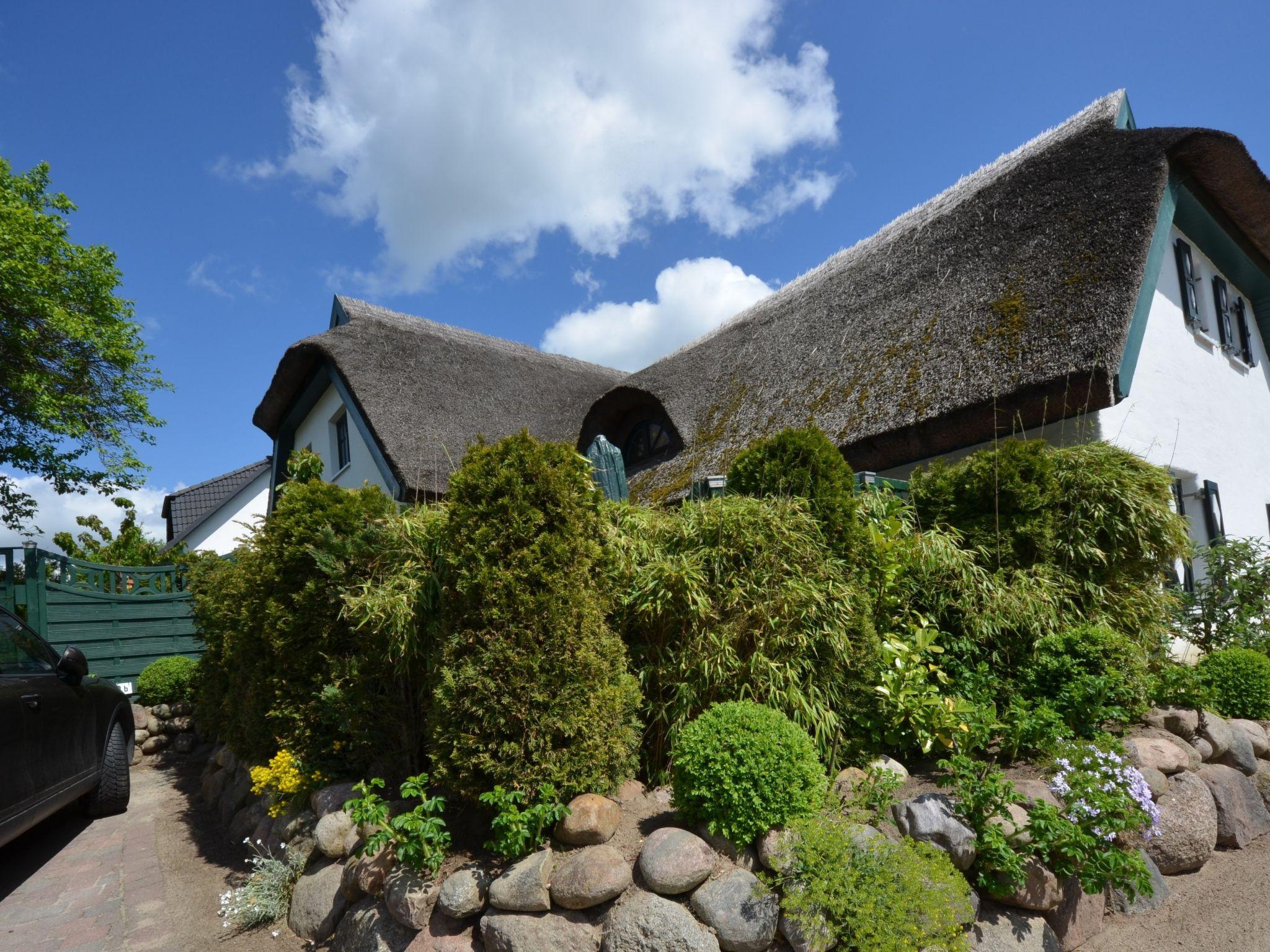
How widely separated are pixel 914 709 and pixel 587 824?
176 centimetres

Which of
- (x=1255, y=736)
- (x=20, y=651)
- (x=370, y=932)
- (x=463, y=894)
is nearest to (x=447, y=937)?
(x=463, y=894)

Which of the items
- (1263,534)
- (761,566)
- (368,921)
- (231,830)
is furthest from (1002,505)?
(1263,534)

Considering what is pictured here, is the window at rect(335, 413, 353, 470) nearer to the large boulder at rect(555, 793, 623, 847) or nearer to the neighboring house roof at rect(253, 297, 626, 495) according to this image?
the neighboring house roof at rect(253, 297, 626, 495)

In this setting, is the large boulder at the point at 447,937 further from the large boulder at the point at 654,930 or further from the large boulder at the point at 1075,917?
the large boulder at the point at 1075,917

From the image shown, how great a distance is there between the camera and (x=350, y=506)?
4484 millimetres

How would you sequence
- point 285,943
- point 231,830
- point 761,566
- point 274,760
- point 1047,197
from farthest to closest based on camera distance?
point 1047,197 → point 231,830 → point 274,760 → point 761,566 → point 285,943

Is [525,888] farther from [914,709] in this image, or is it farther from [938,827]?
[914,709]

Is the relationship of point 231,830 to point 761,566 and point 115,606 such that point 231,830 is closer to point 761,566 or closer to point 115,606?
point 761,566

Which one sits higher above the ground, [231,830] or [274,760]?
[274,760]

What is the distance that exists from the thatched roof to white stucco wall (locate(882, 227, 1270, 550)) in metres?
0.52

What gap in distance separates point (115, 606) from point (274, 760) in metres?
6.37

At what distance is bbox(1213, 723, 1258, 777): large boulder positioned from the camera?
4.33 m

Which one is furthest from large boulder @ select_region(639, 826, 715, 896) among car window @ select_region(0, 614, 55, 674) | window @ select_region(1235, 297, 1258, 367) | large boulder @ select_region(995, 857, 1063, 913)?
window @ select_region(1235, 297, 1258, 367)

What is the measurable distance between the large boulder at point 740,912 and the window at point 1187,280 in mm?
8536
